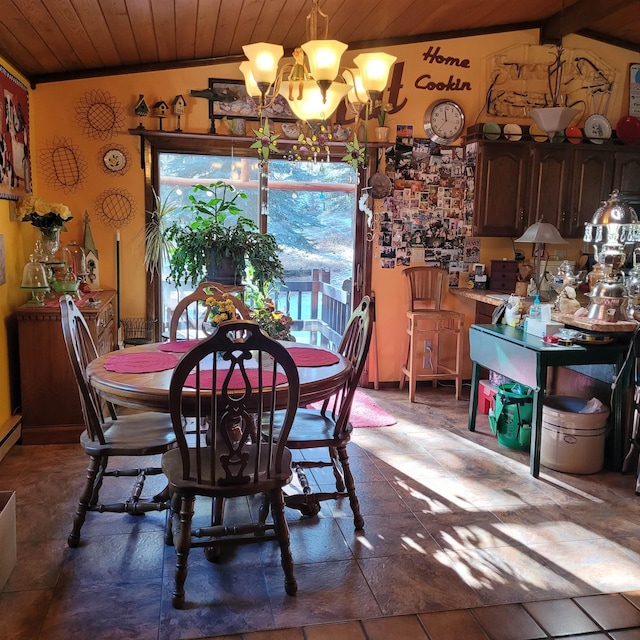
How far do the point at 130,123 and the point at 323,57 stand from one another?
264 cm

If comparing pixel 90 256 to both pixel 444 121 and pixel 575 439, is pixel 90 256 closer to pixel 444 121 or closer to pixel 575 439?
pixel 444 121

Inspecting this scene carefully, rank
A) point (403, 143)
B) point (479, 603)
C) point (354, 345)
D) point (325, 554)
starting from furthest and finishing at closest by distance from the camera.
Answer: point (403, 143) < point (354, 345) < point (325, 554) < point (479, 603)

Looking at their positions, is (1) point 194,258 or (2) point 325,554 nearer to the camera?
(2) point 325,554

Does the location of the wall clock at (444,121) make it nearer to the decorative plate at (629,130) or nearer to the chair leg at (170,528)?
the decorative plate at (629,130)

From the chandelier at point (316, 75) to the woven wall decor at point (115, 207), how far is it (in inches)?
81.5

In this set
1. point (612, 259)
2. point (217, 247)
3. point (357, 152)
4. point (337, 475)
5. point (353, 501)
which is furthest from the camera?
point (217, 247)

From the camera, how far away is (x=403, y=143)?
5.09 m

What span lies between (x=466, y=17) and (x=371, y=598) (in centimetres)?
419

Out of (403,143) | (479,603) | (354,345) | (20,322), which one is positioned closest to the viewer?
(479,603)

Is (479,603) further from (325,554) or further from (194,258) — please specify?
(194,258)

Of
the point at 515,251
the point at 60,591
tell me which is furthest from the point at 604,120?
the point at 60,591

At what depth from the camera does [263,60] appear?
2.57 m

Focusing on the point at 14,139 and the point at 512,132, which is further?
the point at 512,132

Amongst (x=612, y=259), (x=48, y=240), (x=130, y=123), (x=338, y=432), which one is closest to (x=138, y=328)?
(x=48, y=240)
